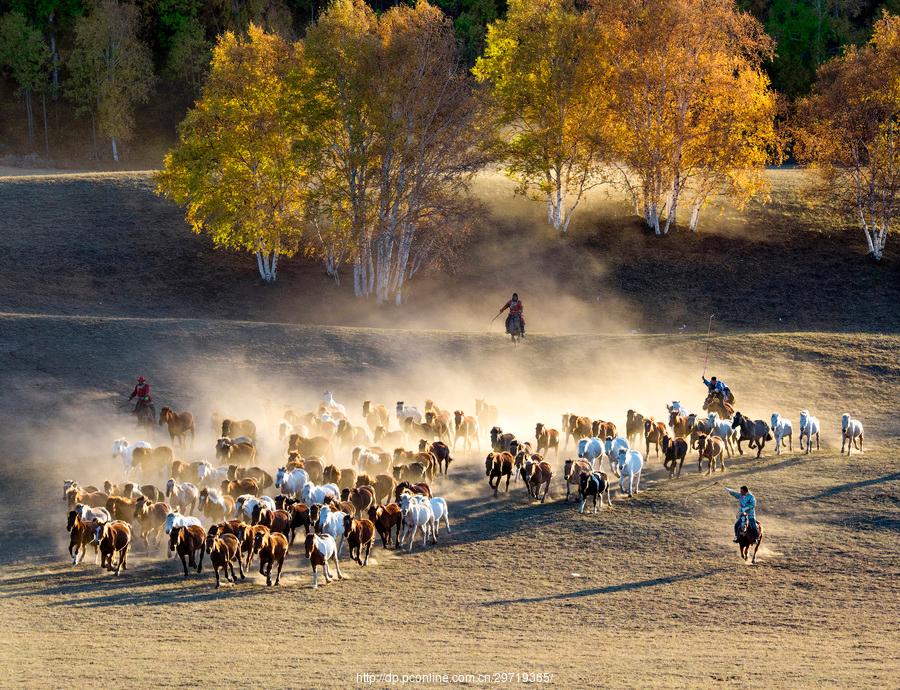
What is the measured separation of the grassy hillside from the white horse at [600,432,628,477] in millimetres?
24617

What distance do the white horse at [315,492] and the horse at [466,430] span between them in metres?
7.52

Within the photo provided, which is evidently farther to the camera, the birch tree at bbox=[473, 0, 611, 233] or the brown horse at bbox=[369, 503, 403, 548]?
the birch tree at bbox=[473, 0, 611, 233]

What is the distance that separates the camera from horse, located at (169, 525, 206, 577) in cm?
2303

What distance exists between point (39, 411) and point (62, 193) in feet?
126

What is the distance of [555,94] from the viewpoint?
65.9 meters

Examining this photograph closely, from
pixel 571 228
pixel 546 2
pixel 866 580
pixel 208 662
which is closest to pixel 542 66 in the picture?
pixel 546 2

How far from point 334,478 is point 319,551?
6027 mm

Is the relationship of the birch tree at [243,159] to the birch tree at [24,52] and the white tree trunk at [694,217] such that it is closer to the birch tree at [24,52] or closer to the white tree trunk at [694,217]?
the white tree trunk at [694,217]

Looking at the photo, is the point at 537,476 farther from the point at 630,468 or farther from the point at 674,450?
the point at 674,450

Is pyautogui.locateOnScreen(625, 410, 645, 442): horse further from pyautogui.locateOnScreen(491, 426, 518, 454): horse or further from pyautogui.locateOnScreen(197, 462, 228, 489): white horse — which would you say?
pyautogui.locateOnScreen(197, 462, 228, 489): white horse

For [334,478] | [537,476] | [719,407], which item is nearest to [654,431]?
[719,407]

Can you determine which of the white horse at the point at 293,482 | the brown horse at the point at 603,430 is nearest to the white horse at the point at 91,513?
the white horse at the point at 293,482

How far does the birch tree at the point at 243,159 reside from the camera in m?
59.3

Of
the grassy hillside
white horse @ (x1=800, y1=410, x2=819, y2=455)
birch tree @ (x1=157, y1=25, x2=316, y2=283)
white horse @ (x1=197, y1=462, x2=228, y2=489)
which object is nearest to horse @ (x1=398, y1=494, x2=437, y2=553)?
white horse @ (x1=197, y1=462, x2=228, y2=489)
